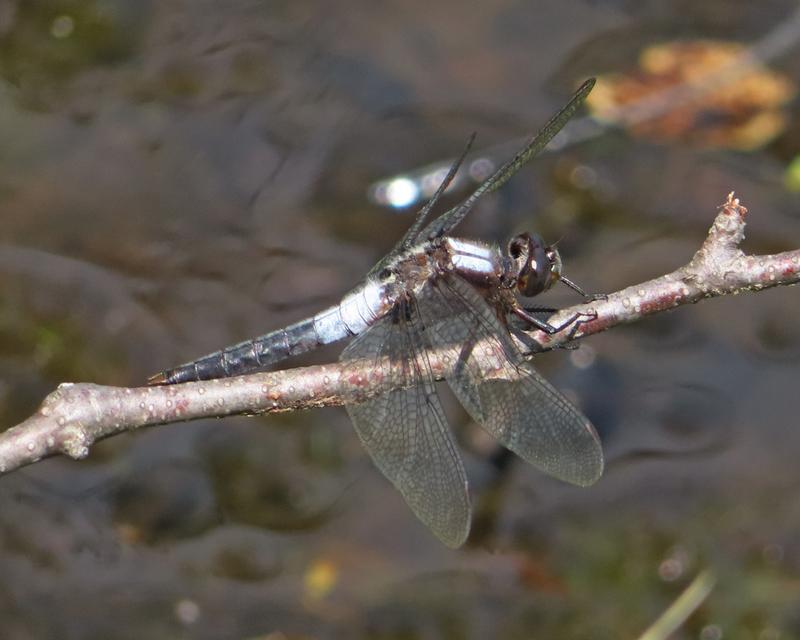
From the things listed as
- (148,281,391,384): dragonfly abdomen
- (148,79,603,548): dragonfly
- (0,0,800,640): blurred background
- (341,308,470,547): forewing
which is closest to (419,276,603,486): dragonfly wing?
(148,79,603,548): dragonfly

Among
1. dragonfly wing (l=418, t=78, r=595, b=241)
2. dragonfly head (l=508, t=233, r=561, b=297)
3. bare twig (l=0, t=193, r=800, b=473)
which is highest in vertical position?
dragonfly wing (l=418, t=78, r=595, b=241)

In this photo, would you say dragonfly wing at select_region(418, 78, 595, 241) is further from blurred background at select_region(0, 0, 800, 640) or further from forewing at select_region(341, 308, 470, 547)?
blurred background at select_region(0, 0, 800, 640)

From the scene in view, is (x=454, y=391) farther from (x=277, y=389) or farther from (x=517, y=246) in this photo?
(x=277, y=389)

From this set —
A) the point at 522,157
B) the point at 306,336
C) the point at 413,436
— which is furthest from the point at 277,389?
the point at 522,157

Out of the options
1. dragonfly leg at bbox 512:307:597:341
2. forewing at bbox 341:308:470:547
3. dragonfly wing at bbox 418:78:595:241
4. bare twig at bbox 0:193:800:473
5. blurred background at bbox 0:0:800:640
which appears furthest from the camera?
blurred background at bbox 0:0:800:640

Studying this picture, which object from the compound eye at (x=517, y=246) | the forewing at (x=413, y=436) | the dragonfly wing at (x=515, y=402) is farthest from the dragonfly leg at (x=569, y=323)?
the compound eye at (x=517, y=246)

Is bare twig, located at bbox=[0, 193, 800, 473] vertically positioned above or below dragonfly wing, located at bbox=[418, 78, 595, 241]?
below
